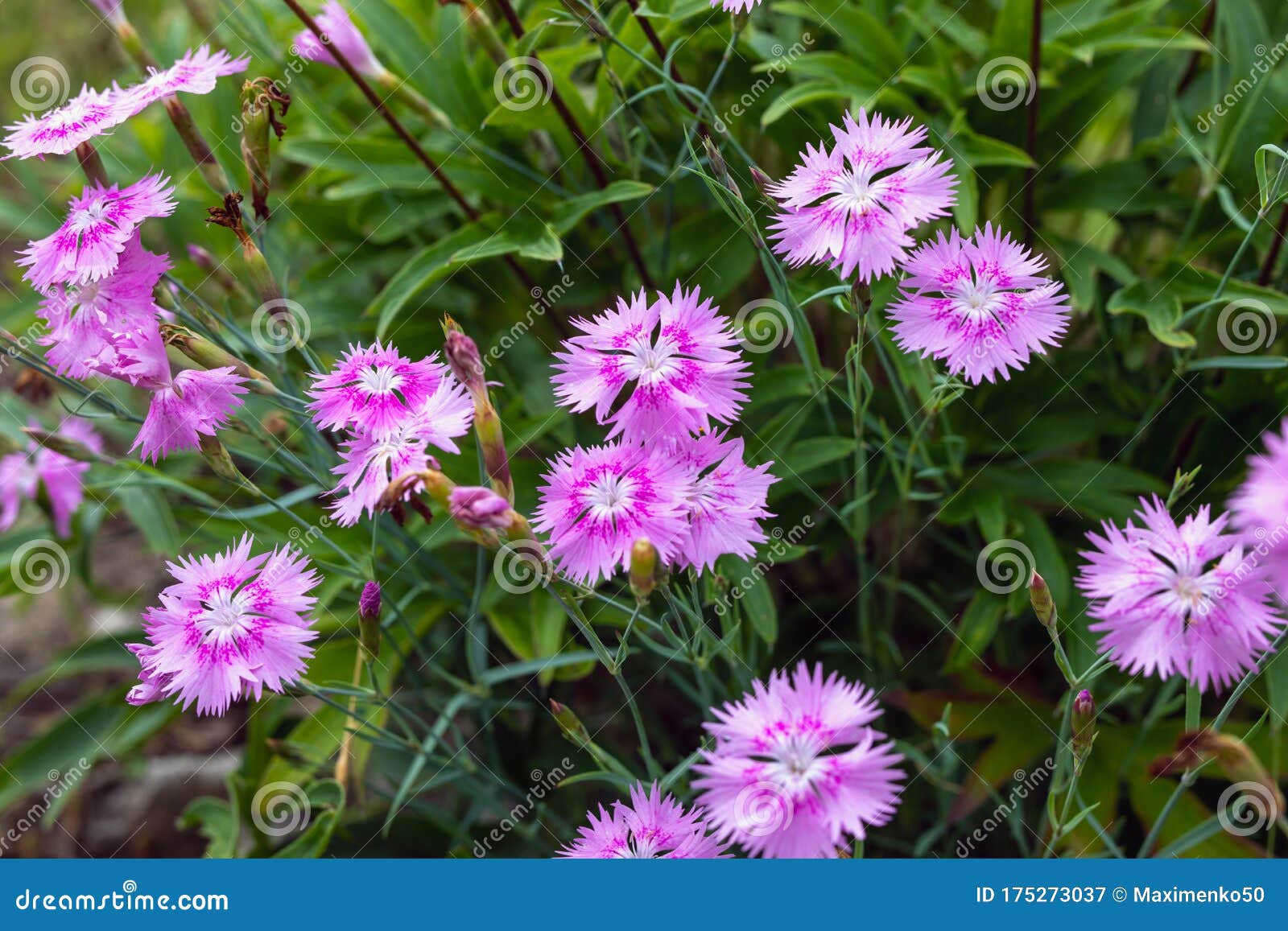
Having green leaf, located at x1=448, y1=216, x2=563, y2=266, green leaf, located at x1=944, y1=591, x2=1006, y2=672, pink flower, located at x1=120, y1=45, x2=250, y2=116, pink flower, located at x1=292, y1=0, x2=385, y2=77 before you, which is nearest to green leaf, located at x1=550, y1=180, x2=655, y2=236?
green leaf, located at x1=448, y1=216, x2=563, y2=266

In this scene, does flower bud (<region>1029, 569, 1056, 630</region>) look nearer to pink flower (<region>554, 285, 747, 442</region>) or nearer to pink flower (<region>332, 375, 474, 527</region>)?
pink flower (<region>554, 285, 747, 442</region>)

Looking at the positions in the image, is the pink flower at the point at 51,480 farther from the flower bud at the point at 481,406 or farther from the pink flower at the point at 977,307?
the pink flower at the point at 977,307

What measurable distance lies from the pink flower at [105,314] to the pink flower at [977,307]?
70 centimetres

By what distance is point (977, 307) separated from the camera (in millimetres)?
916

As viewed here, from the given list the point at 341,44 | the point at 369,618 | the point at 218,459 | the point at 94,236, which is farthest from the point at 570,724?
the point at 341,44

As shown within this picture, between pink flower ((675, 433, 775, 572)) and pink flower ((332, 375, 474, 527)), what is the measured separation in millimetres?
195

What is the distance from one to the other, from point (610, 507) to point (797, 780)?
263 mm

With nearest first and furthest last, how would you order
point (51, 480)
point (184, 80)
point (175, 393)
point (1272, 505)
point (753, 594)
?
point (1272, 505)
point (175, 393)
point (184, 80)
point (753, 594)
point (51, 480)

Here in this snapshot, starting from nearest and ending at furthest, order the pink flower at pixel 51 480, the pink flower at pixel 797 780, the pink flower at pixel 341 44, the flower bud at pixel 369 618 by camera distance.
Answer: the pink flower at pixel 797 780, the flower bud at pixel 369 618, the pink flower at pixel 341 44, the pink flower at pixel 51 480

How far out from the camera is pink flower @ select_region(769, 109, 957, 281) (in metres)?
0.87

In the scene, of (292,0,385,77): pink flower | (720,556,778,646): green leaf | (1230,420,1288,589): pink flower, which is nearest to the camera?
(1230,420,1288,589): pink flower

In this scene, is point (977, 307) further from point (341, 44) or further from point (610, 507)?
point (341, 44)

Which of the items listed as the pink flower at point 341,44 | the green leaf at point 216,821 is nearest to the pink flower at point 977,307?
the pink flower at point 341,44

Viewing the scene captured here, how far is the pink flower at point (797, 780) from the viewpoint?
29.2 inches
